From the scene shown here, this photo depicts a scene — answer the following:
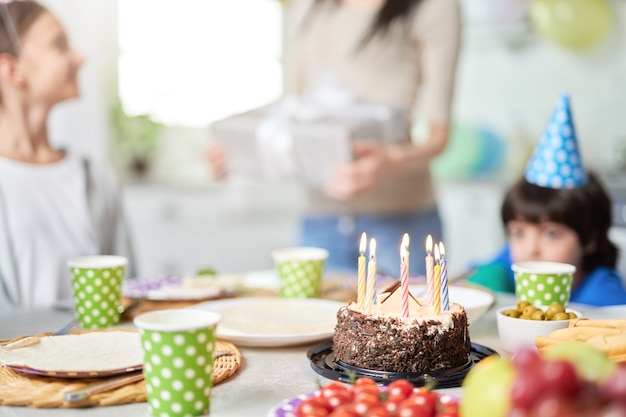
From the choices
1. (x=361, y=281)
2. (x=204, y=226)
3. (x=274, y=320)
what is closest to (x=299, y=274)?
(x=274, y=320)

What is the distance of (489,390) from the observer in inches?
24.2

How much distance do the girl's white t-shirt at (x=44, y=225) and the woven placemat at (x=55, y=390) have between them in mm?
634

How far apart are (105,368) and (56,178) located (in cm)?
82

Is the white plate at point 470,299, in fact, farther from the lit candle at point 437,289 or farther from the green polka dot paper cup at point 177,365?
the green polka dot paper cup at point 177,365

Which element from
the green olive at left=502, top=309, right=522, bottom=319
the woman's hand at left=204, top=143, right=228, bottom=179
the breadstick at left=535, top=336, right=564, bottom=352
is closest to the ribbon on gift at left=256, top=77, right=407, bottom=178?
the woman's hand at left=204, top=143, right=228, bottom=179

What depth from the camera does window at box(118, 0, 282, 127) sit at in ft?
13.2

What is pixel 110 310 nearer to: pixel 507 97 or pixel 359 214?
pixel 359 214

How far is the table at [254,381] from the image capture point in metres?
0.84

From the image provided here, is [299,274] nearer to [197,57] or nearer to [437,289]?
[437,289]

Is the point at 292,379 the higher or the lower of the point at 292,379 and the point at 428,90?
the lower

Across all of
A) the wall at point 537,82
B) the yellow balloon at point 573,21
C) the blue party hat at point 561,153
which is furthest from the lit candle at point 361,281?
the wall at point 537,82

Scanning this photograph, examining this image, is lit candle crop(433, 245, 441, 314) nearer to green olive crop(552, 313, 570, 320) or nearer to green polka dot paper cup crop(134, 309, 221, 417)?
green olive crop(552, 313, 570, 320)

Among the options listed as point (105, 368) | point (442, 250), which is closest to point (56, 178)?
point (105, 368)

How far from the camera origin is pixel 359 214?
2.13m
